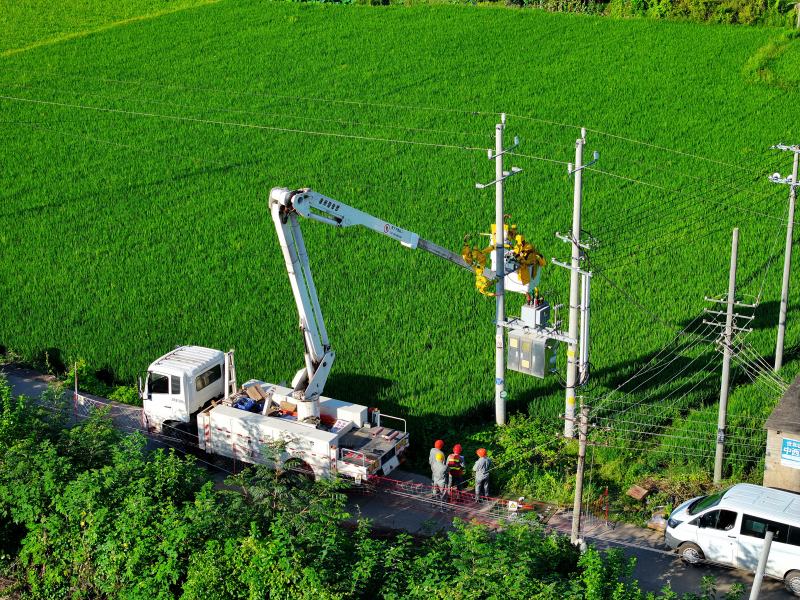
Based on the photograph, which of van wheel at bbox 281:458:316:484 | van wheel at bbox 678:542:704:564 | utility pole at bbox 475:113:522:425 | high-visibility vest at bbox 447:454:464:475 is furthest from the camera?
utility pole at bbox 475:113:522:425

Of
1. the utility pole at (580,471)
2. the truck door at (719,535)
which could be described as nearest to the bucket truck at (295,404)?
the utility pole at (580,471)

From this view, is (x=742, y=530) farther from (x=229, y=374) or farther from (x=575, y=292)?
(x=229, y=374)

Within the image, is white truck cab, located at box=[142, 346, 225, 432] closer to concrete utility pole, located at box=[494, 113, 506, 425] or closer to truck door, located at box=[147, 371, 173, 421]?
truck door, located at box=[147, 371, 173, 421]

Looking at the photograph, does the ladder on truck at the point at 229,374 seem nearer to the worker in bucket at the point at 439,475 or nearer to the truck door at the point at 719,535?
the worker in bucket at the point at 439,475

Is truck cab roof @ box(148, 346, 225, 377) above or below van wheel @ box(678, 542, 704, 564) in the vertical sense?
above

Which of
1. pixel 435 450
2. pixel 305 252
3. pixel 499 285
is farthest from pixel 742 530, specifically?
pixel 305 252

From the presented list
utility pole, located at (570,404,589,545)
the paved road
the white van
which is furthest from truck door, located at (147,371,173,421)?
the white van
